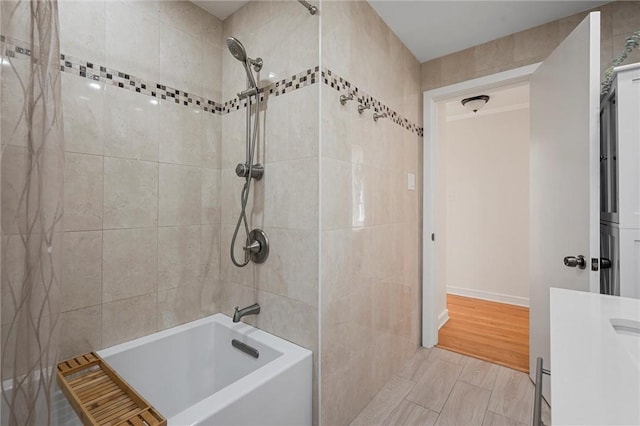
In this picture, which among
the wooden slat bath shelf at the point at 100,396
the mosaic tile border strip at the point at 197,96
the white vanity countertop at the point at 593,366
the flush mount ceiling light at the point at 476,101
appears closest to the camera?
the white vanity countertop at the point at 593,366

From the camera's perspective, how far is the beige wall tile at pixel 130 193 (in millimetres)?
1430

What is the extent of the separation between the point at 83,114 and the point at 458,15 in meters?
2.21

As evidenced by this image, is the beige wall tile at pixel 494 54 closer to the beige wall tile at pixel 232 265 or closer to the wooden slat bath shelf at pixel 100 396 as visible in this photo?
the beige wall tile at pixel 232 265

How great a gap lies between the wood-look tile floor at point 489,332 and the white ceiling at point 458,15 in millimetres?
2412

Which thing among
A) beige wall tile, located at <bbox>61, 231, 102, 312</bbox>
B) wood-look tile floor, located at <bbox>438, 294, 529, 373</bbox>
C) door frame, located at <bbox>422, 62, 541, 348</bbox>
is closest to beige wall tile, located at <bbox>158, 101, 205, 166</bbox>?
beige wall tile, located at <bbox>61, 231, 102, 312</bbox>

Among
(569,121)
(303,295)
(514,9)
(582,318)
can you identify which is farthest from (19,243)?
(514,9)

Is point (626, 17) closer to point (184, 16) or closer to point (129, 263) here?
point (184, 16)

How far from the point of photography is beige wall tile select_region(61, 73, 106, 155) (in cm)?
129

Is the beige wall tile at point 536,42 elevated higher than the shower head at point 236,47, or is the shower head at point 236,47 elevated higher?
the beige wall tile at point 536,42

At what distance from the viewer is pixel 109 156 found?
4.67ft

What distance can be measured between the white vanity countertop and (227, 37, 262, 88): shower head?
64.0 inches

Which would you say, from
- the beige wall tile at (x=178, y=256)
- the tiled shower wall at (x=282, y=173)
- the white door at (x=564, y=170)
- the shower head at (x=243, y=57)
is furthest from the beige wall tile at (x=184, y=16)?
the white door at (x=564, y=170)

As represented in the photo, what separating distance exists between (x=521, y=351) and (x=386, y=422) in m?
1.47

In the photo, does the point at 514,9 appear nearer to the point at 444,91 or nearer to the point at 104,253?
the point at 444,91
